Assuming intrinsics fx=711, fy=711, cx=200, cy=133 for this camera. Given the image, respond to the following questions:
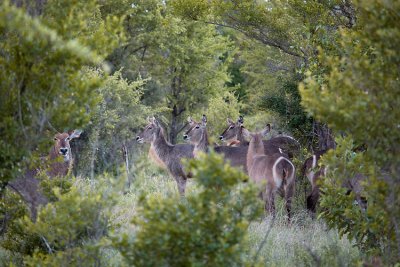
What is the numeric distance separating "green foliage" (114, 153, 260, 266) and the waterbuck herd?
211cm

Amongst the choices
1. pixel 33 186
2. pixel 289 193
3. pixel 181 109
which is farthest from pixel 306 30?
pixel 181 109

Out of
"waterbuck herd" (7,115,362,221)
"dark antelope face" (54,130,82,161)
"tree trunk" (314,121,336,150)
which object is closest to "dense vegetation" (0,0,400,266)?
"waterbuck herd" (7,115,362,221)

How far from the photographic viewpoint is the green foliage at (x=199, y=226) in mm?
4766

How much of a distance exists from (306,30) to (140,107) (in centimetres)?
848

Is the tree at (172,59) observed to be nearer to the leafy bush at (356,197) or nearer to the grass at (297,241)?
the grass at (297,241)

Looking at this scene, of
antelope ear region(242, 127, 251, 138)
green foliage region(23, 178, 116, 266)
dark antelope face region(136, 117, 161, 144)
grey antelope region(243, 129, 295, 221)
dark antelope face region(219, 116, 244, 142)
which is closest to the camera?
green foliage region(23, 178, 116, 266)

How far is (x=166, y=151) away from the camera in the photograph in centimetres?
1527

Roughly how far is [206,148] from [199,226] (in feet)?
33.4

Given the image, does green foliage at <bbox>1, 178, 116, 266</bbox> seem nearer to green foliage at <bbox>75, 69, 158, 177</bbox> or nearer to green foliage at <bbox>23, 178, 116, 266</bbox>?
green foliage at <bbox>23, 178, 116, 266</bbox>

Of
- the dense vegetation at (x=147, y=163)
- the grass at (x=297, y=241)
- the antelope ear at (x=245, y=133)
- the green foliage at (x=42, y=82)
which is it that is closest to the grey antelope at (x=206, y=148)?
the antelope ear at (x=245, y=133)

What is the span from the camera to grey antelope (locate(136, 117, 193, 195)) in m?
14.6

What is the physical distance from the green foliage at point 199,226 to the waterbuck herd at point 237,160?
6.92 ft

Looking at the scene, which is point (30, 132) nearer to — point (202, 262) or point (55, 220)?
point (55, 220)

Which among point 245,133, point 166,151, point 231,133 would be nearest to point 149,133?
point 166,151
